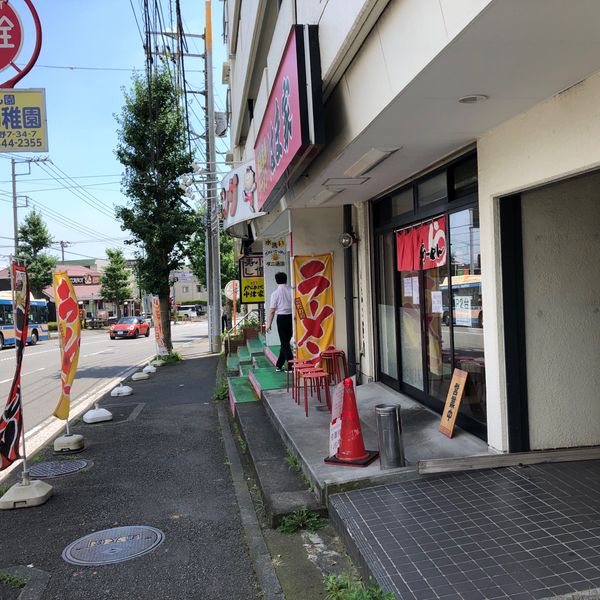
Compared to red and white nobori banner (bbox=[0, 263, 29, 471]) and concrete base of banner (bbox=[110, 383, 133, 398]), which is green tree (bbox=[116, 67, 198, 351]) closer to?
concrete base of banner (bbox=[110, 383, 133, 398])

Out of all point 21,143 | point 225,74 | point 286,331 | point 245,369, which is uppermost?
point 225,74

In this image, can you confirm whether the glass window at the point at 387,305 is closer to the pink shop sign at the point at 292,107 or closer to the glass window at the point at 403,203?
the glass window at the point at 403,203

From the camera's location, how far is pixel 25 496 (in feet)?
17.8

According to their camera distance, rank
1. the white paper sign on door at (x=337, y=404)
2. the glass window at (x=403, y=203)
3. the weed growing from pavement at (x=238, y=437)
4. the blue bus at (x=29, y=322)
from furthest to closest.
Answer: the blue bus at (x=29, y=322)
the weed growing from pavement at (x=238, y=437)
the glass window at (x=403, y=203)
the white paper sign on door at (x=337, y=404)

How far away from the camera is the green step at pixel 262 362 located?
11574 mm

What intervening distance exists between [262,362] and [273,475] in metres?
6.71

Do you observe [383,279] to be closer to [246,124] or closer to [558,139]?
[558,139]

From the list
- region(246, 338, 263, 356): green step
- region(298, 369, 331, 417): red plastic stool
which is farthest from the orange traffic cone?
region(246, 338, 263, 356): green step

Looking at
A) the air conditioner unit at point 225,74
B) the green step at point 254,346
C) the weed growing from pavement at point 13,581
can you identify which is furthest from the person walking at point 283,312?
the air conditioner unit at point 225,74

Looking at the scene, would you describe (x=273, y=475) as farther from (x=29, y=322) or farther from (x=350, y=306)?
(x=29, y=322)

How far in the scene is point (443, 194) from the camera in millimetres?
6082

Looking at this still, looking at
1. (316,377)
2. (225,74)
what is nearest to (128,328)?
(225,74)

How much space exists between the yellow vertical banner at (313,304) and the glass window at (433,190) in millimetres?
3425

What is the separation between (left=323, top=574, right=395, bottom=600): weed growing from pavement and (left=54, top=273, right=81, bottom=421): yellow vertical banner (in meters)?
4.92
